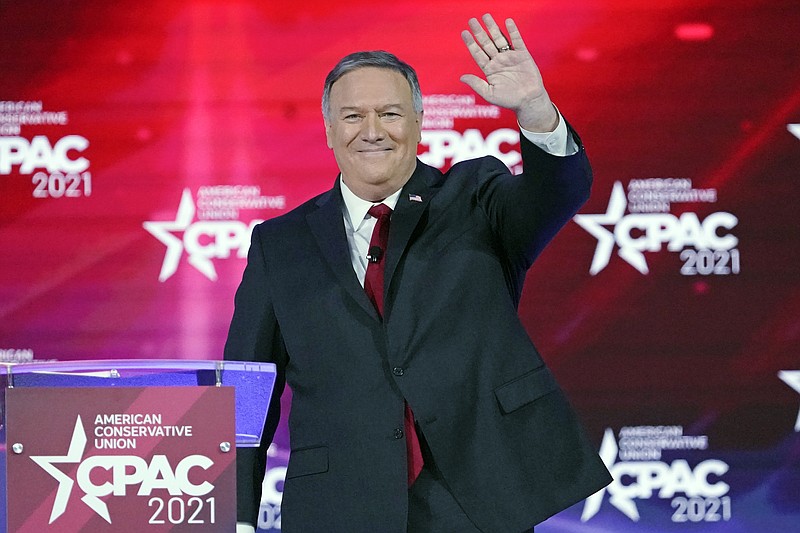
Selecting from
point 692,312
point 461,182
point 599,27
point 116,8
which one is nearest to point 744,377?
point 692,312

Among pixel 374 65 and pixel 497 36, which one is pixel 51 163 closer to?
pixel 374 65

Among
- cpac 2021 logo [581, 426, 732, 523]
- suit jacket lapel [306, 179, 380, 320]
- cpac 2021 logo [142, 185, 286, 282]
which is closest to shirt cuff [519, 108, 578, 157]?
suit jacket lapel [306, 179, 380, 320]

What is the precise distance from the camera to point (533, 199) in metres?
2.05

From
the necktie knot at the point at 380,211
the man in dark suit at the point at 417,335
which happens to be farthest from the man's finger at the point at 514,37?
the necktie knot at the point at 380,211

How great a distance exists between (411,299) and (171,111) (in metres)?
2.32

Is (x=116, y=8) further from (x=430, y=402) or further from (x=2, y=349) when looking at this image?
(x=430, y=402)

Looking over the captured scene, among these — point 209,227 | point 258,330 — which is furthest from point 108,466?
point 209,227

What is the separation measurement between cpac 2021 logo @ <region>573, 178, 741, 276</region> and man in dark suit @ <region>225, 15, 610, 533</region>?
1.93 meters

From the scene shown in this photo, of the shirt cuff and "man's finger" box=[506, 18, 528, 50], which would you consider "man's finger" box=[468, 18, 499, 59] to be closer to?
"man's finger" box=[506, 18, 528, 50]

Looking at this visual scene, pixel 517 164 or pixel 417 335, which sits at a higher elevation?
pixel 517 164

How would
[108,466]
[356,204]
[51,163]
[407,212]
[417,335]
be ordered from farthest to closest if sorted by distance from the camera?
[51,163], [356,204], [407,212], [417,335], [108,466]

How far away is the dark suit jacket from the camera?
2043mm

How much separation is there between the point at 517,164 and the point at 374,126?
1947 millimetres

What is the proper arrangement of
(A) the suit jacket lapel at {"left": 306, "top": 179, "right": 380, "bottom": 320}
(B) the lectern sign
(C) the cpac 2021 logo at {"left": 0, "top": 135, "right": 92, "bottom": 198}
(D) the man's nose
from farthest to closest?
1. (C) the cpac 2021 logo at {"left": 0, "top": 135, "right": 92, "bottom": 198}
2. (D) the man's nose
3. (A) the suit jacket lapel at {"left": 306, "top": 179, "right": 380, "bottom": 320}
4. (B) the lectern sign
